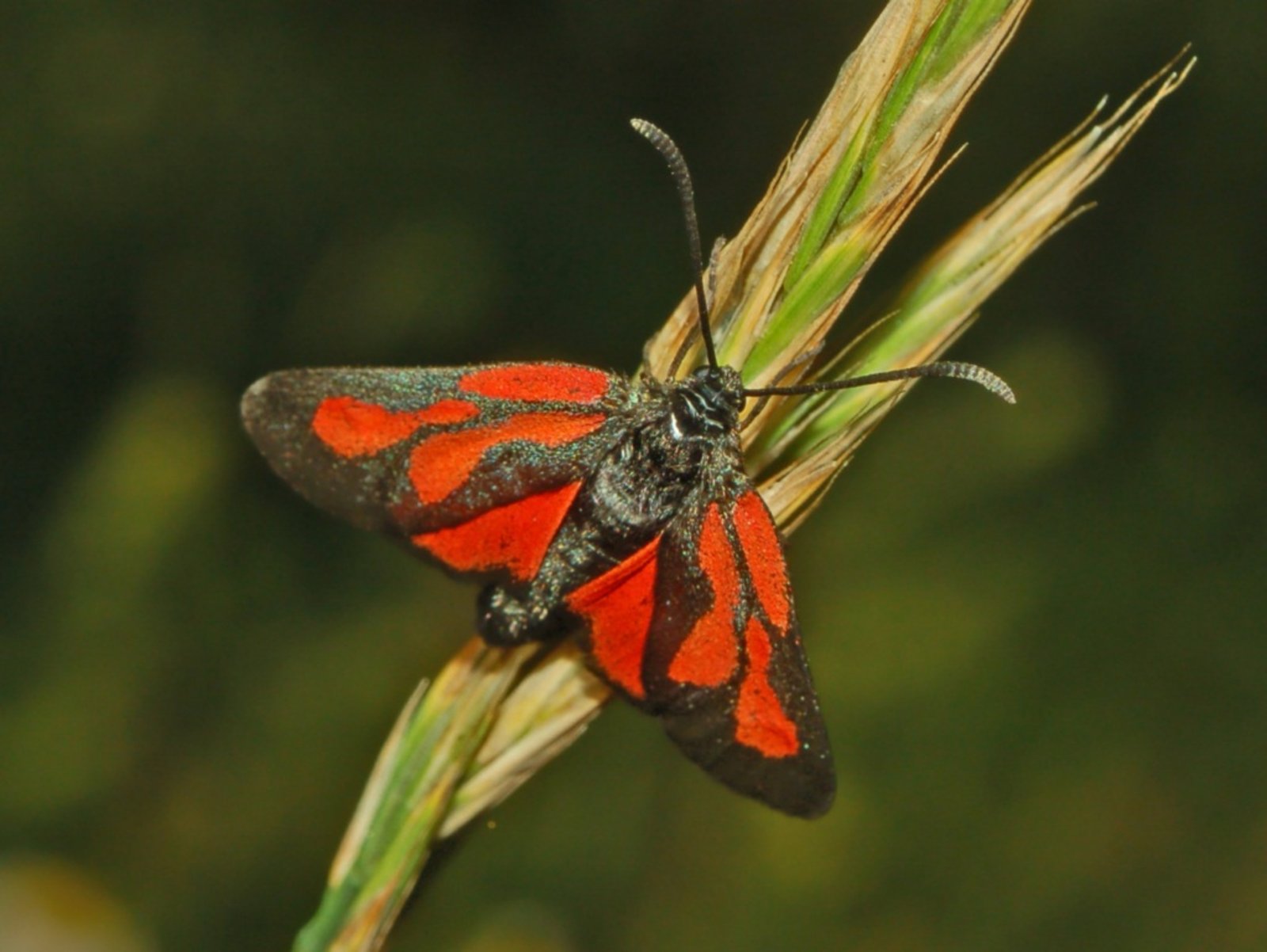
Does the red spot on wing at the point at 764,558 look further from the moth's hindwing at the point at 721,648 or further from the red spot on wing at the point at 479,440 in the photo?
the red spot on wing at the point at 479,440

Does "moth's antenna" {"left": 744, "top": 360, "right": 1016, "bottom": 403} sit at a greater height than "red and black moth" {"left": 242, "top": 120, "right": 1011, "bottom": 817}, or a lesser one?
greater

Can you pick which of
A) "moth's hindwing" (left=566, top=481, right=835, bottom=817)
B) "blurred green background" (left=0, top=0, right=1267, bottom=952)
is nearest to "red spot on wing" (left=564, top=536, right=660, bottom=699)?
"moth's hindwing" (left=566, top=481, right=835, bottom=817)

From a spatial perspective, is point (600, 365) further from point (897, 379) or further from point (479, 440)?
point (897, 379)

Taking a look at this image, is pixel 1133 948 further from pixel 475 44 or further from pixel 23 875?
pixel 475 44

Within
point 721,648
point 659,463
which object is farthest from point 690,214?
point 721,648

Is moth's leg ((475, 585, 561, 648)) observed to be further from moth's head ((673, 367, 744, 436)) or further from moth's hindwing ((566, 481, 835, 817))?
moth's head ((673, 367, 744, 436))

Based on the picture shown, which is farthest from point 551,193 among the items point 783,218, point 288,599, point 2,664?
point 783,218
